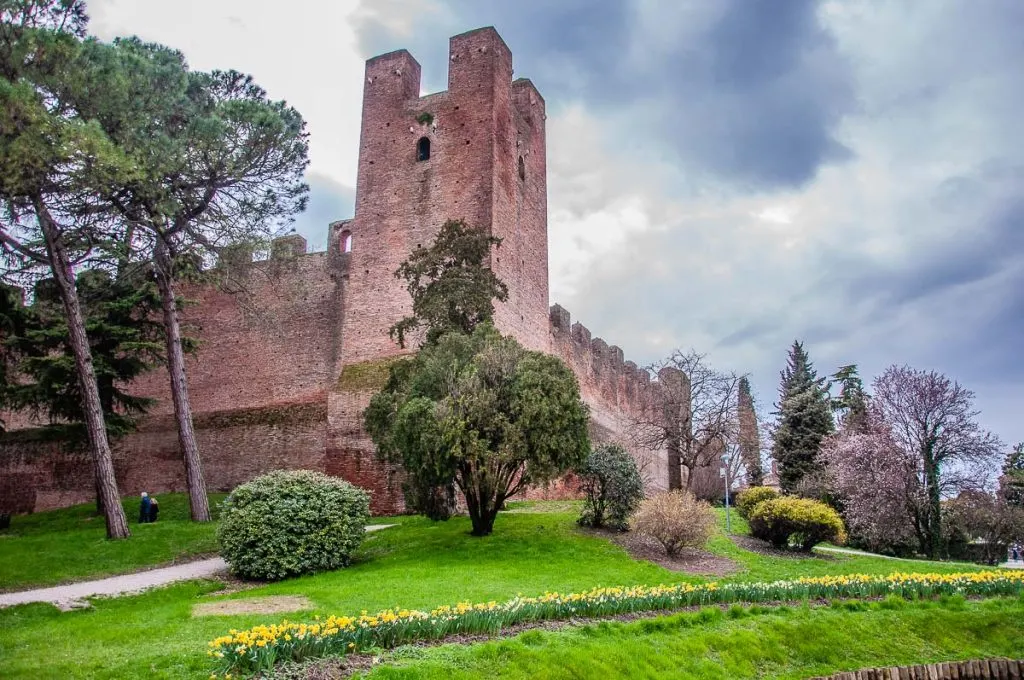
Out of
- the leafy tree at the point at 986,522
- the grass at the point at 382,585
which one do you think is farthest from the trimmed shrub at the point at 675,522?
the leafy tree at the point at 986,522

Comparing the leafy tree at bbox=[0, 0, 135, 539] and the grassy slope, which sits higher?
the leafy tree at bbox=[0, 0, 135, 539]

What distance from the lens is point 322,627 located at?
790 centimetres

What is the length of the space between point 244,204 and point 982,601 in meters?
15.8

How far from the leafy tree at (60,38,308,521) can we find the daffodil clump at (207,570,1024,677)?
32.5 feet

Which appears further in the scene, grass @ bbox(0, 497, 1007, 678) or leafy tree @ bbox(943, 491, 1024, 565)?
leafy tree @ bbox(943, 491, 1024, 565)

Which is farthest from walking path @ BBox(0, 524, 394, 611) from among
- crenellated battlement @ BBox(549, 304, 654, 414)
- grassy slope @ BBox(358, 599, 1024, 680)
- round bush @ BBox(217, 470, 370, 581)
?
crenellated battlement @ BBox(549, 304, 654, 414)

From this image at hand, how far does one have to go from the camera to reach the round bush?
13.7m

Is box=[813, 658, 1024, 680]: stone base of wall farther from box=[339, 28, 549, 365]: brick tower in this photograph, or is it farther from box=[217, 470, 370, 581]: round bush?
box=[339, 28, 549, 365]: brick tower

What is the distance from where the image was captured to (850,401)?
32625 millimetres

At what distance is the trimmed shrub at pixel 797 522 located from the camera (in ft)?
57.9

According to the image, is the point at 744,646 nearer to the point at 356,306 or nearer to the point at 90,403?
the point at 90,403

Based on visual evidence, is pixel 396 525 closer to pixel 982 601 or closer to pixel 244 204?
pixel 244 204

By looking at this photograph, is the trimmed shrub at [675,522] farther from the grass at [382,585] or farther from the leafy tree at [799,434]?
the leafy tree at [799,434]

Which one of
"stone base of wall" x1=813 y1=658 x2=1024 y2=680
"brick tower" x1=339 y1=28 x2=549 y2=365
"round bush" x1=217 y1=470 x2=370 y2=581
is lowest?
"stone base of wall" x1=813 y1=658 x2=1024 y2=680
